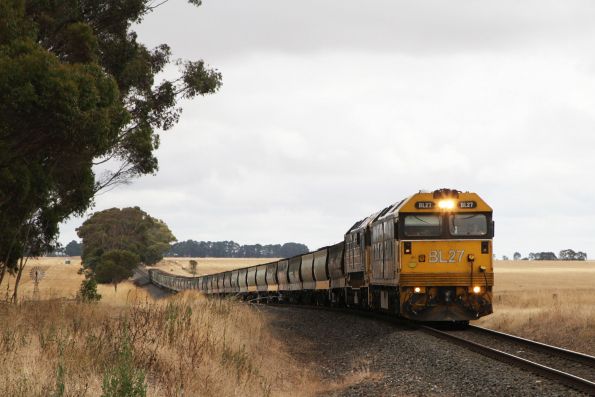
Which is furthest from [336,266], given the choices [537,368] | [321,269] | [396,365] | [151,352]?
[151,352]

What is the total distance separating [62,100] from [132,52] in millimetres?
10328

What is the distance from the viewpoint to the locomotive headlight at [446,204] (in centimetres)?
1884

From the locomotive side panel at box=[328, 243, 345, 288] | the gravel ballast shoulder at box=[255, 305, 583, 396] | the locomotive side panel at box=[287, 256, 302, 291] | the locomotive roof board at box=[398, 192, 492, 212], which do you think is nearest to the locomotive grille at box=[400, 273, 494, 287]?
the gravel ballast shoulder at box=[255, 305, 583, 396]

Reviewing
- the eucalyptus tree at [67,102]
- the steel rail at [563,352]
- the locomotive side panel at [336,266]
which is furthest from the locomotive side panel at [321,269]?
the steel rail at [563,352]

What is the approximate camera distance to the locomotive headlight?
742 inches

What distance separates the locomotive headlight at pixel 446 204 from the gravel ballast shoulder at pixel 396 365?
10.5ft

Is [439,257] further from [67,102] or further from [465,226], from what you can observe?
[67,102]

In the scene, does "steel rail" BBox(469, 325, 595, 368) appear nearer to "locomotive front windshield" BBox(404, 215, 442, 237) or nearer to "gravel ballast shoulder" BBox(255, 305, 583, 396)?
"gravel ballast shoulder" BBox(255, 305, 583, 396)

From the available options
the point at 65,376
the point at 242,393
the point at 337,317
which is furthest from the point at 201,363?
the point at 337,317

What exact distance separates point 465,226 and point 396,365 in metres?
6.24

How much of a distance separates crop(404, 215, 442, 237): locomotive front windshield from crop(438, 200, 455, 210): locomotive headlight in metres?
0.33

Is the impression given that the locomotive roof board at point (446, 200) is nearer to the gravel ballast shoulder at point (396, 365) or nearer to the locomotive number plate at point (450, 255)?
the locomotive number plate at point (450, 255)

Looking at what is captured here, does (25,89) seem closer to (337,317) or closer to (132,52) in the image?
(132,52)

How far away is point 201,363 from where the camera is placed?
10680 mm
